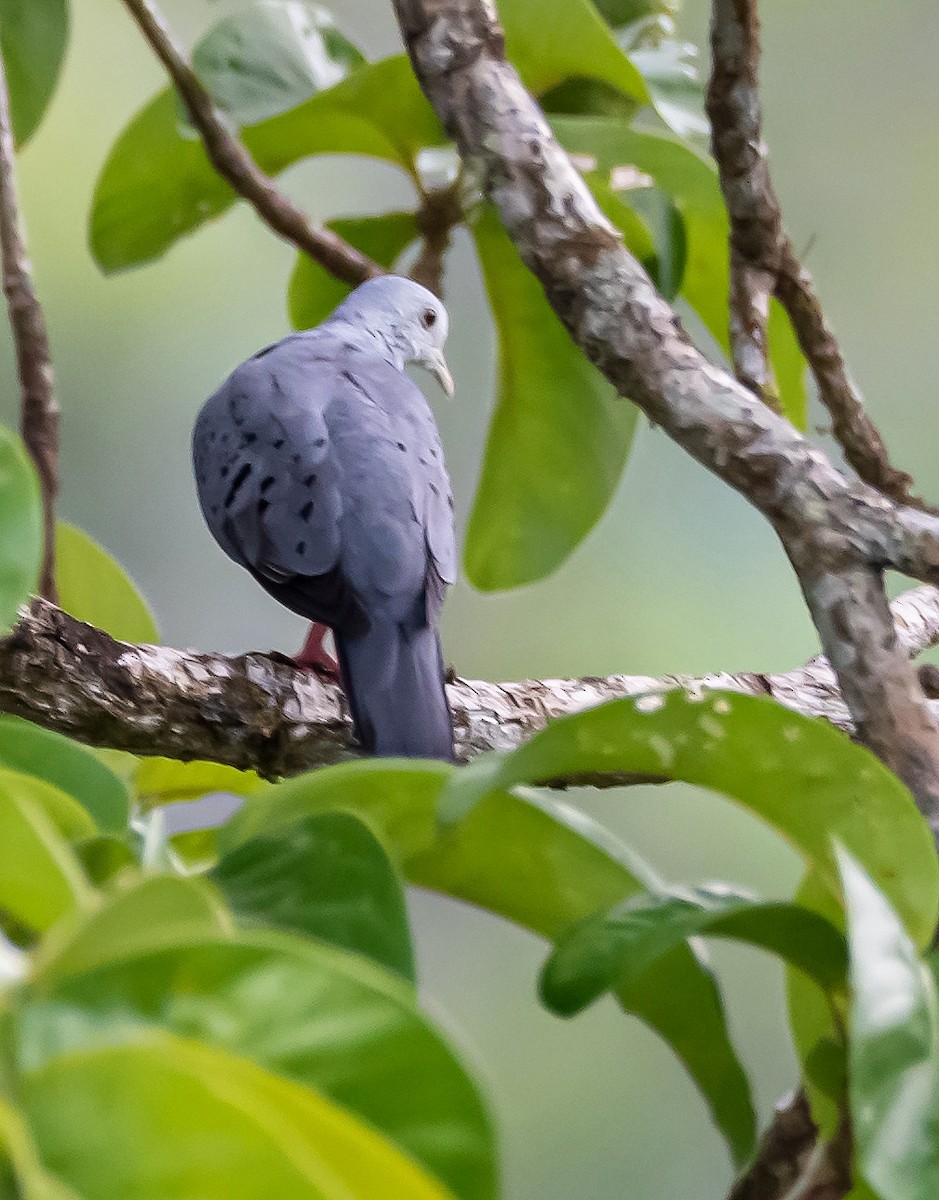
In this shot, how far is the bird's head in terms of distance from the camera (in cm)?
186

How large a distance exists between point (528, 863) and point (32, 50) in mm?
1482

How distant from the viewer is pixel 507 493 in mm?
1579

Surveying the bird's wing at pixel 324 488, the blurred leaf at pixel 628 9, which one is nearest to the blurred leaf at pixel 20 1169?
the bird's wing at pixel 324 488

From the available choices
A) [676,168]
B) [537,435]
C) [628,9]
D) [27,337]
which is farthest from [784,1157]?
[628,9]

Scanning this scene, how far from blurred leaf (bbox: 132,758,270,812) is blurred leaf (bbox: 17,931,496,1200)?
72cm

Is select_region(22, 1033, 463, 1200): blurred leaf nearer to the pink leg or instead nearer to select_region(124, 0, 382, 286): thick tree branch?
the pink leg

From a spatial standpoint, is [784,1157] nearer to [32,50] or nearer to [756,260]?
[756,260]

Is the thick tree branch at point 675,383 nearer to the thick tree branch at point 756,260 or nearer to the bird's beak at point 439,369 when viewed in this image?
the thick tree branch at point 756,260

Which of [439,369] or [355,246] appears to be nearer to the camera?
[355,246]

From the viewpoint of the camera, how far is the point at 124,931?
39 centimetres

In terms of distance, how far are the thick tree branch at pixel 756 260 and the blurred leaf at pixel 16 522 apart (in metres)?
0.95

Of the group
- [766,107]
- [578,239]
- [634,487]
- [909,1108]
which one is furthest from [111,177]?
[766,107]

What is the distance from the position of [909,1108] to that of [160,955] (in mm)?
261

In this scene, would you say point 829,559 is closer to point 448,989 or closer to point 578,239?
point 578,239
